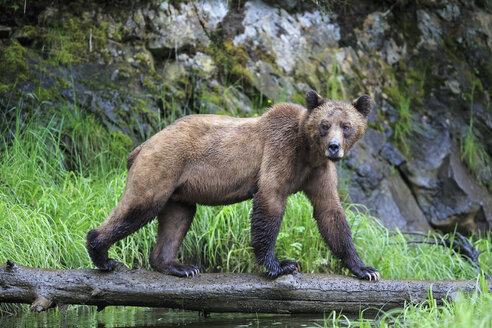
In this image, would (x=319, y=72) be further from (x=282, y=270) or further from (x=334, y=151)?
(x=282, y=270)

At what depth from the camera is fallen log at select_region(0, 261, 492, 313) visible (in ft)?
16.1

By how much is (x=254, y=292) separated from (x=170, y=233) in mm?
1248

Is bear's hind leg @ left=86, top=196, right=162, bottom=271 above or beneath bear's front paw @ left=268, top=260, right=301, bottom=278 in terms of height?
above

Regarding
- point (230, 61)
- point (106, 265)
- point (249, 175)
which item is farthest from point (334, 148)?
point (230, 61)

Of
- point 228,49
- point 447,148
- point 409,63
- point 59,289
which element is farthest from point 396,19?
point 59,289

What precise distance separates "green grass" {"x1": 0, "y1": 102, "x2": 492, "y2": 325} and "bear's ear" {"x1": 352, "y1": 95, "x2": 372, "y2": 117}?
2.04 m

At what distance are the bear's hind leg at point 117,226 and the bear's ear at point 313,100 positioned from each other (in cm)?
176

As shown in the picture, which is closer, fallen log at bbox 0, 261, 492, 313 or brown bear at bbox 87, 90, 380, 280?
fallen log at bbox 0, 261, 492, 313

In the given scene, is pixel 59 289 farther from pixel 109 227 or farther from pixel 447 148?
pixel 447 148

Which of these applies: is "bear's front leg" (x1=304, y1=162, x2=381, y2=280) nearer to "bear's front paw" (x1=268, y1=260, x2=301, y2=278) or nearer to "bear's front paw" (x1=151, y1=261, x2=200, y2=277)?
"bear's front paw" (x1=268, y1=260, x2=301, y2=278)

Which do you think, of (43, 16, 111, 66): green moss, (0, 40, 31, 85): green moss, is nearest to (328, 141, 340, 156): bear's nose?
(43, 16, 111, 66): green moss

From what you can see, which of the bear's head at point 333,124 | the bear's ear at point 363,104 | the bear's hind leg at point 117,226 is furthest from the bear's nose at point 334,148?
the bear's hind leg at point 117,226

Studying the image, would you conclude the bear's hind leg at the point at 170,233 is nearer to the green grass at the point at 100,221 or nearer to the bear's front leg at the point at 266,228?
the bear's front leg at the point at 266,228

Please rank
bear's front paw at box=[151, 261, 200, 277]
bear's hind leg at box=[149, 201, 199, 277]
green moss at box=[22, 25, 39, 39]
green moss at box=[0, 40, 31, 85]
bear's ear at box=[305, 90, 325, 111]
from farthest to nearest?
green moss at box=[22, 25, 39, 39], green moss at box=[0, 40, 31, 85], bear's hind leg at box=[149, 201, 199, 277], bear's ear at box=[305, 90, 325, 111], bear's front paw at box=[151, 261, 200, 277]
